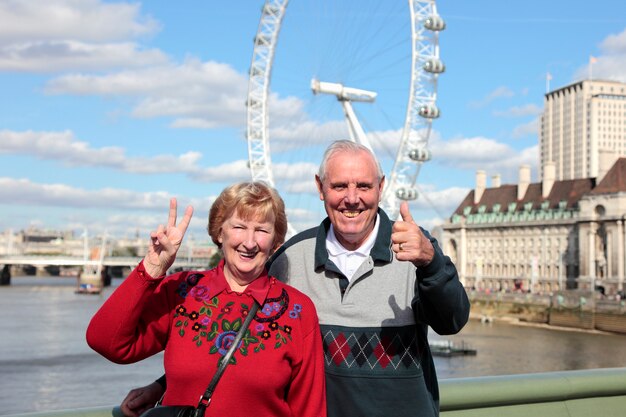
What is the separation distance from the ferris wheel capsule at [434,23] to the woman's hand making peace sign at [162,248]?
28.5 metres

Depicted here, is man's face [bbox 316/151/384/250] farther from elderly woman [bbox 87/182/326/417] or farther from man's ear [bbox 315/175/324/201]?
elderly woman [bbox 87/182/326/417]

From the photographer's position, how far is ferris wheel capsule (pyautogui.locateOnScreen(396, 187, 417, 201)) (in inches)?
1277

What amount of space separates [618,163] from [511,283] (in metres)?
14.9

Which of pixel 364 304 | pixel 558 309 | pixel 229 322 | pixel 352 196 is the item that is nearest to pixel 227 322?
pixel 229 322

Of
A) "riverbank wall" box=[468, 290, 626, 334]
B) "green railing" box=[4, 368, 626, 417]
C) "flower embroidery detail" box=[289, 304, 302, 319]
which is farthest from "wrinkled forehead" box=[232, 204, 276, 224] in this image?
"riverbank wall" box=[468, 290, 626, 334]

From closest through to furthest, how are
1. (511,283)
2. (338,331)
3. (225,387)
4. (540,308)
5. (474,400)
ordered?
(225,387), (338,331), (474,400), (540,308), (511,283)

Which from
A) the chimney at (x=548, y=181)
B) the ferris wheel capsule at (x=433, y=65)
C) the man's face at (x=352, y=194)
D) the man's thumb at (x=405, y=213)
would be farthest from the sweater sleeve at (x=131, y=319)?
the chimney at (x=548, y=181)

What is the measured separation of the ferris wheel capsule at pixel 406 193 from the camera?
32.4 m

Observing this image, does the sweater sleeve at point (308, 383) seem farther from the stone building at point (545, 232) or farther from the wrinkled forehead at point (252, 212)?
the stone building at point (545, 232)

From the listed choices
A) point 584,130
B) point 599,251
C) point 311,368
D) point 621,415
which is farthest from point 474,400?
point 584,130

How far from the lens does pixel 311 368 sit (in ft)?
9.25

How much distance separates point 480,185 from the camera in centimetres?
7575

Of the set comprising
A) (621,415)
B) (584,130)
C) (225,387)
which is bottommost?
(621,415)

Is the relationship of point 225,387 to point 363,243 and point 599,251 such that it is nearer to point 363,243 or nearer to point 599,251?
point 363,243
